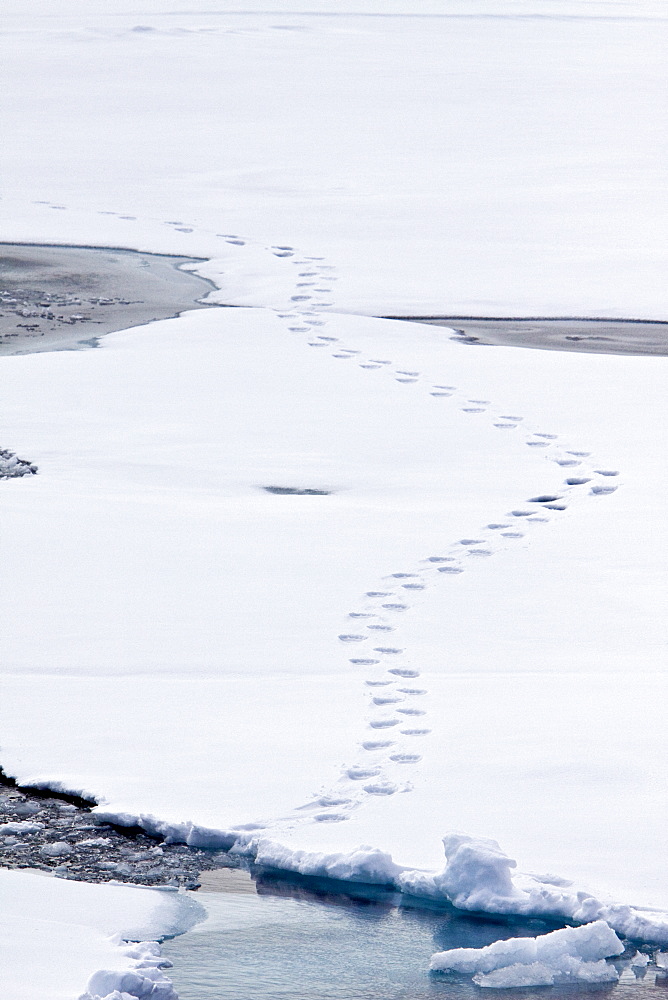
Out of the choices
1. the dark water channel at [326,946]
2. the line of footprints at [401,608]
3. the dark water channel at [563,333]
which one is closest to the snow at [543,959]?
the dark water channel at [326,946]

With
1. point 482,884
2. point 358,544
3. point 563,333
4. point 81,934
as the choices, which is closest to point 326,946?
point 482,884

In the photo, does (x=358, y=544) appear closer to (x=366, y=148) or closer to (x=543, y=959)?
(x=543, y=959)

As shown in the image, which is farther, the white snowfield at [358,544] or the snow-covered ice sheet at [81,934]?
the white snowfield at [358,544]

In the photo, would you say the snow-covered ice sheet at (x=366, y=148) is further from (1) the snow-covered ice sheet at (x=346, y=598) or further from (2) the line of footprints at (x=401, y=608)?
(2) the line of footprints at (x=401, y=608)

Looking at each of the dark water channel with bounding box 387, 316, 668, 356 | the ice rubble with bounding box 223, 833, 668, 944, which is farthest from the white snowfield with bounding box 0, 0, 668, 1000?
the dark water channel with bounding box 387, 316, 668, 356

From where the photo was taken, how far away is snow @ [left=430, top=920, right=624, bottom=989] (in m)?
2.98

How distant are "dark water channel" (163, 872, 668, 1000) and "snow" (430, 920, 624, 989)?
1.0 inches

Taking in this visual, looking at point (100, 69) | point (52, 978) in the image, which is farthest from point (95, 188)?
point (52, 978)

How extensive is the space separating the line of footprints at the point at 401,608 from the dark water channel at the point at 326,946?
0.91 feet

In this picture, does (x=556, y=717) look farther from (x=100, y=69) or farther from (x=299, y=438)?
(x=100, y=69)

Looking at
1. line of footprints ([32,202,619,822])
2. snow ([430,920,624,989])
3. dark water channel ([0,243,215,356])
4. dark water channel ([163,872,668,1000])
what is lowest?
dark water channel ([163,872,668,1000])

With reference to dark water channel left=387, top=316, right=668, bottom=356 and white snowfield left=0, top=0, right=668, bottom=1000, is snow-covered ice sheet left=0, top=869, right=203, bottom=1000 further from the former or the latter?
dark water channel left=387, top=316, right=668, bottom=356

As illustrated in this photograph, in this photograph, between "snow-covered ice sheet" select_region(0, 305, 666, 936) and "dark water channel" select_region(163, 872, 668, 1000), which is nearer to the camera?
"dark water channel" select_region(163, 872, 668, 1000)

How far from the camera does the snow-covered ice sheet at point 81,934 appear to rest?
2.79 meters
